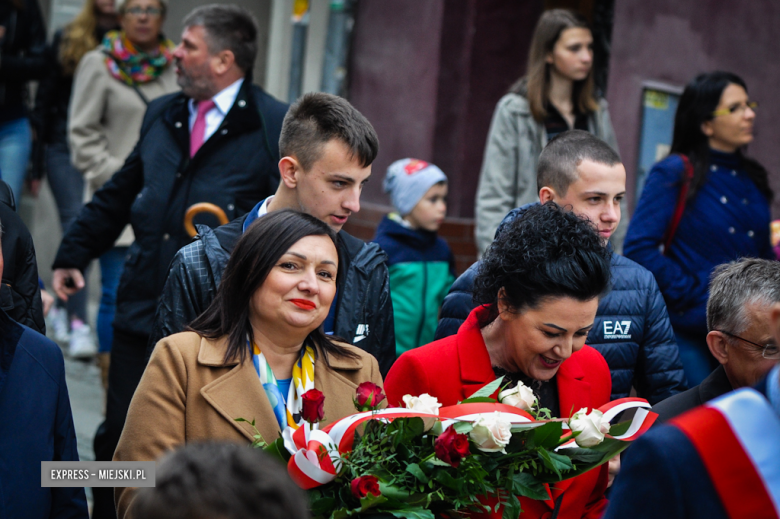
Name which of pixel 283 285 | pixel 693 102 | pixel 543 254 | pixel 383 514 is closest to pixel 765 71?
pixel 693 102

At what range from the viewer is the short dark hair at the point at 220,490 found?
1.61m

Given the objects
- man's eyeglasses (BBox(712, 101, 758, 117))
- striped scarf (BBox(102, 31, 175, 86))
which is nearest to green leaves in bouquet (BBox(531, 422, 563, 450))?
man's eyeglasses (BBox(712, 101, 758, 117))

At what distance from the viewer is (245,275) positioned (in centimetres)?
304

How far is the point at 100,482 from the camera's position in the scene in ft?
9.24

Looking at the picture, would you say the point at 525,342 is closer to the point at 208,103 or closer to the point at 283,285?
the point at 283,285

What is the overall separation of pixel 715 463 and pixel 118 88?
18.4 feet

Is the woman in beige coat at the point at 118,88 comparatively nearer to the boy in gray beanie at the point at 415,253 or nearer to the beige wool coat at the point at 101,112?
the beige wool coat at the point at 101,112

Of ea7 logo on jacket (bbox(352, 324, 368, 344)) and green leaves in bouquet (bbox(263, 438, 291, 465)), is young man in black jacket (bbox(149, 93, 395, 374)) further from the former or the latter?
green leaves in bouquet (bbox(263, 438, 291, 465))

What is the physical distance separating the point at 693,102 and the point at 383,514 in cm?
363

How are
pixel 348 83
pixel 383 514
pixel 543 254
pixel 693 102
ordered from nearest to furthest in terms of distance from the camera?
pixel 383 514 < pixel 543 254 < pixel 693 102 < pixel 348 83

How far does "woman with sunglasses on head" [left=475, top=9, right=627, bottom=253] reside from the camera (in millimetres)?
5531

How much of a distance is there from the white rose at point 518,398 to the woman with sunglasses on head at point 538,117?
2.72m

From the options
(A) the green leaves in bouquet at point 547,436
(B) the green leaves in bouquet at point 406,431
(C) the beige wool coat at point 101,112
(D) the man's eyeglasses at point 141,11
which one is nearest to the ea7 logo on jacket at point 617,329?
(A) the green leaves in bouquet at point 547,436

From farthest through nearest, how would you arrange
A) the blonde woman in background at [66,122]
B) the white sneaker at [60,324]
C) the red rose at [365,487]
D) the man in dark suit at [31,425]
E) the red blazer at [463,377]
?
the white sneaker at [60,324] → the blonde woman in background at [66,122] → the red blazer at [463,377] → the man in dark suit at [31,425] → the red rose at [365,487]
